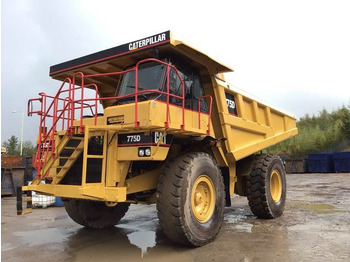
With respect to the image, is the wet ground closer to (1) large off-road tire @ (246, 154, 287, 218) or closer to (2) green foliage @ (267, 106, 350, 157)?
(1) large off-road tire @ (246, 154, 287, 218)

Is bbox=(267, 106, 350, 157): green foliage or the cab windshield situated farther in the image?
bbox=(267, 106, 350, 157): green foliage

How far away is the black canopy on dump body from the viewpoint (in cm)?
519

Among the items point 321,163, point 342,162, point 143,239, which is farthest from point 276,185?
point 321,163

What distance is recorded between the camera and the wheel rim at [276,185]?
8008 mm

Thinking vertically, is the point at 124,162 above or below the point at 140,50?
below

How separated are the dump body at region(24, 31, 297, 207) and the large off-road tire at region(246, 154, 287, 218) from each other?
74cm

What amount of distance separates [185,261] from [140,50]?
128 inches

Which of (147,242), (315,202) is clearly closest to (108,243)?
(147,242)

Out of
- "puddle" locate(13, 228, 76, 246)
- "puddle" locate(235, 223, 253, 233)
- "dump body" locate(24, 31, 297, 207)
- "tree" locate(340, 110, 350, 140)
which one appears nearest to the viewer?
"dump body" locate(24, 31, 297, 207)

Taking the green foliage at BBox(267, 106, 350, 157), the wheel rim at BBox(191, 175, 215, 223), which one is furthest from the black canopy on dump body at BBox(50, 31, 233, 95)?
the green foliage at BBox(267, 106, 350, 157)

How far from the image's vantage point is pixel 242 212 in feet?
27.5

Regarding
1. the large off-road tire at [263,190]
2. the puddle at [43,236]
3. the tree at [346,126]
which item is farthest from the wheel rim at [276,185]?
the tree at [346,126]

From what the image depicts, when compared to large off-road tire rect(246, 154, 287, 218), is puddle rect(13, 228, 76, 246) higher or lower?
lower

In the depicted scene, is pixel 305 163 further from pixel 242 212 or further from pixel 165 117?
pixel 165 117
